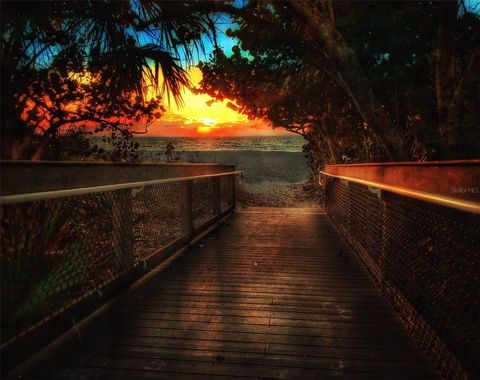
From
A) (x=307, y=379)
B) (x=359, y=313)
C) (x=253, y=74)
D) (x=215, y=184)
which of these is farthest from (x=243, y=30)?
(x=307, y=379)

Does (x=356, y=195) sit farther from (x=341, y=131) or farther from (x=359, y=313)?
(x=341, y=131)

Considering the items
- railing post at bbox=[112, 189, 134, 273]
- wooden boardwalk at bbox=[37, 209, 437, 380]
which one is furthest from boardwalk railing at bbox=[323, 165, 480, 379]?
railing post at bbox=[112, 189, 134, 273]

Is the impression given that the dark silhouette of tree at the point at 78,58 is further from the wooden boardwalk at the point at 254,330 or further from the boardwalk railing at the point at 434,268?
the boardwalk railing at the point at 434,268

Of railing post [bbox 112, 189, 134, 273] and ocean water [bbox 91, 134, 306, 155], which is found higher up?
ocean water [bbox 91, 134, 306, 155]

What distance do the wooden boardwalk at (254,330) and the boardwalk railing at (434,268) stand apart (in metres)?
0.16

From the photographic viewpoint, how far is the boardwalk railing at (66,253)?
2332 mm

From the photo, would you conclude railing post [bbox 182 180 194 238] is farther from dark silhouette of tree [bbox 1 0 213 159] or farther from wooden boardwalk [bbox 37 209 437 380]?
dark silhouette of tree [bbox 1 0 213 159]

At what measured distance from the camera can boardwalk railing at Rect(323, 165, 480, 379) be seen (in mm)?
1932

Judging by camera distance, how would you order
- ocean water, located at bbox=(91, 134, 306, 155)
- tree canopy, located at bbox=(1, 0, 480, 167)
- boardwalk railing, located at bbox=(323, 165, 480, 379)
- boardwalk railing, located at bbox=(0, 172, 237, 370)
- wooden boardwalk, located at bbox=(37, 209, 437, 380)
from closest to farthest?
1. boardwalk railing, located at bbox=(323, 165, 480, 379)
2. wooden boardwalk, located at bbox=(37, 209, 437, 380)
3. boardwalk railing, located at bbox=(0, 172, 237, 370)
4. tree canopy, located at bbox=(1, 0, 480, 167)
5. ocean water, located at bbox=(91, 134, 306, 155)

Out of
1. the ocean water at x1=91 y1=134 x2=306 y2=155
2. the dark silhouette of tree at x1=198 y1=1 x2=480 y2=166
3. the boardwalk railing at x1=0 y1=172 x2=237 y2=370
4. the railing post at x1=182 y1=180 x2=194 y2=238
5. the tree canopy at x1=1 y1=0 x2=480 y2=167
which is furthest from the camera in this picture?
the ocean water at x1=91 y1=134 x2=306 y2=155

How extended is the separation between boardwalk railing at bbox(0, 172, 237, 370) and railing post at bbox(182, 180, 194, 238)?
406 mm

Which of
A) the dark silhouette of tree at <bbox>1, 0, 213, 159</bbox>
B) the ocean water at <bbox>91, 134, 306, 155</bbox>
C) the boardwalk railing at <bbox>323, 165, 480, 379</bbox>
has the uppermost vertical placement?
the ocean water at <bbox>91, 134, 306, 155</bbox>

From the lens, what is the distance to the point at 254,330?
2646 millimetres

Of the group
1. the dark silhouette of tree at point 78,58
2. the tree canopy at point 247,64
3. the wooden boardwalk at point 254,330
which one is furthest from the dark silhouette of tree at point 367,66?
the wooden boardwalk at point 254,330
